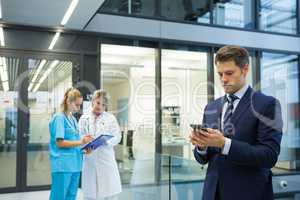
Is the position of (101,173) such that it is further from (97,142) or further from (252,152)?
(252,152)

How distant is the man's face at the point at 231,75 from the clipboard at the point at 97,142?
155 cm

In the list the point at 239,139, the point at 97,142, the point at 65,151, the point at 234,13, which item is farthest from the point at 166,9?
the point at 239,139

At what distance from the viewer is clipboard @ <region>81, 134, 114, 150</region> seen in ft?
8.55

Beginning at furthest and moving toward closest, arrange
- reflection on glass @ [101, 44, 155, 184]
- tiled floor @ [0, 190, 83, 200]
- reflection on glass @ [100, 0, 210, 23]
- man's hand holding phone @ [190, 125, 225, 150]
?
reflection on glass @ [100, 0, 210, 23] < reflection on glass @ [101, 44, 155, 184] < tiled floor @ [0, 190, 83, 200] < man's hand holding phone @ [190, 125, 225, 150]

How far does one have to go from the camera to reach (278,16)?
679cm

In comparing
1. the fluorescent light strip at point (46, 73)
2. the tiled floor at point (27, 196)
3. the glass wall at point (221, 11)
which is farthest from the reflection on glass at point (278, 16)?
the tiled floor at point (27, 196)

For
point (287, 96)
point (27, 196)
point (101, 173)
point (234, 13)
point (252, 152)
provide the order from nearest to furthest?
point (252, 152), point (101, 173), point (27, 196), point (234, 13), point (287, 96)

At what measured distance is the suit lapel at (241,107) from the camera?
47.5 inches

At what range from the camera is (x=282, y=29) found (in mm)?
6742

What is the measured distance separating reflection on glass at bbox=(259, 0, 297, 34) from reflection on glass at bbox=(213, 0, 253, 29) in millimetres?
291

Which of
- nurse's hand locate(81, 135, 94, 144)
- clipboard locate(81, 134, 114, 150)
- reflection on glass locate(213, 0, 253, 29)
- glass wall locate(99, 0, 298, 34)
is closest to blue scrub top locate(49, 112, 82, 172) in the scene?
nurse's hand locate(81, 135, 94, 144)

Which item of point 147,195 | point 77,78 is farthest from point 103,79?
point 147,195

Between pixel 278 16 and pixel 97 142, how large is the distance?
18.7ft

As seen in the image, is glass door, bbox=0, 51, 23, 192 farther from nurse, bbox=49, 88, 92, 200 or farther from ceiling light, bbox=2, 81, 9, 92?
nurse, bbox=49, 88, 92, 200
